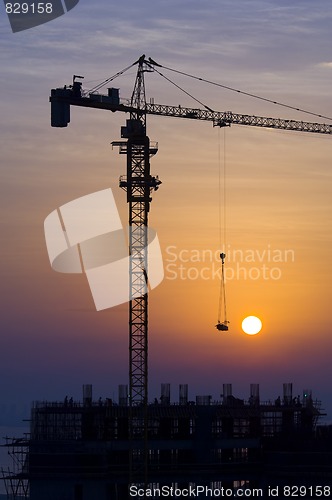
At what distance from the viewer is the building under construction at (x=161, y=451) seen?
362ft

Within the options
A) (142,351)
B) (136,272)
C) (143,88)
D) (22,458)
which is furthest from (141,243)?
(22,458)

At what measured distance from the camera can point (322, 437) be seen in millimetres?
120500

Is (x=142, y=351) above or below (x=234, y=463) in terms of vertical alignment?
above

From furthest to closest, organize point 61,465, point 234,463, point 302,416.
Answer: point 302,416
point 234,463
point 61,465

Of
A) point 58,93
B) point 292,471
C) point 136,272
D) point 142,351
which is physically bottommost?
point 292,471

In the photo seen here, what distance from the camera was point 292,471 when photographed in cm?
11569

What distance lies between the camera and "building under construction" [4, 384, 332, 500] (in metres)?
110

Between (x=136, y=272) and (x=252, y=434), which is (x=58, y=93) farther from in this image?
(x=252, y=434)

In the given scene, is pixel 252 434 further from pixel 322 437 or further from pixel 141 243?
pixel 141 243

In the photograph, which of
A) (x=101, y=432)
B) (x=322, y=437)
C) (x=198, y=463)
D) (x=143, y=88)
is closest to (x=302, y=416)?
(x=322, y=437)

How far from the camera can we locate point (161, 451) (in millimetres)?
115938

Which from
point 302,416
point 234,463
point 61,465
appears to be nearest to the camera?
point 61,465

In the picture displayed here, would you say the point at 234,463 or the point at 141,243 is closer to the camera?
the point at 141,243

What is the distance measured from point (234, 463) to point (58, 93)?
43302mm
